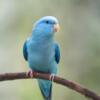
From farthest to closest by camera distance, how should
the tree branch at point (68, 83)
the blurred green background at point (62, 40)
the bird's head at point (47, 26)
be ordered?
the blurred green background at point (62, 40)
the bird's head at point (47, 26)
the tree branch at point (68, 83)

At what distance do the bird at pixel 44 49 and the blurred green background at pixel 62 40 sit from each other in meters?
0.48

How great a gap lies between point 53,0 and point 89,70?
1.80 feet

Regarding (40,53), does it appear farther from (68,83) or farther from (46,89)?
(68,83)

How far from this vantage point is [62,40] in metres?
2.39

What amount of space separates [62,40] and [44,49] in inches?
27.6

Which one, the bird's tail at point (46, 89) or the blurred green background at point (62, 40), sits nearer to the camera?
the bird's tail at point (46, 89)

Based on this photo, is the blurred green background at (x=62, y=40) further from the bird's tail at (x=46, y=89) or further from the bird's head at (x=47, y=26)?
the bird's head at (x=47, y=26)

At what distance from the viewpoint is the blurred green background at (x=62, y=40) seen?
7.44 ft

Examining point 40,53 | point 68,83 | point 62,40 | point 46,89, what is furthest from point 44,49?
point 62,40

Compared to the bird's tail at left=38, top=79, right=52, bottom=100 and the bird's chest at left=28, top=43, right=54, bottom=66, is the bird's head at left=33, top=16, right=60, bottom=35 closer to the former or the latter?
the bird's chest at left=28, top=43, right=54, bottom=66

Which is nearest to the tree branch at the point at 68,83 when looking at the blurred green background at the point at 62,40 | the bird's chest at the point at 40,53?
the bird's chest at the point at 40,53

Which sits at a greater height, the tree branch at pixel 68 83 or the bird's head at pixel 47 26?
the bird's head at pixel 47 26

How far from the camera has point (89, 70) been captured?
2256 millimetres

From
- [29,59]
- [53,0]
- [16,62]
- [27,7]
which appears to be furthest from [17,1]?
[29,59]
